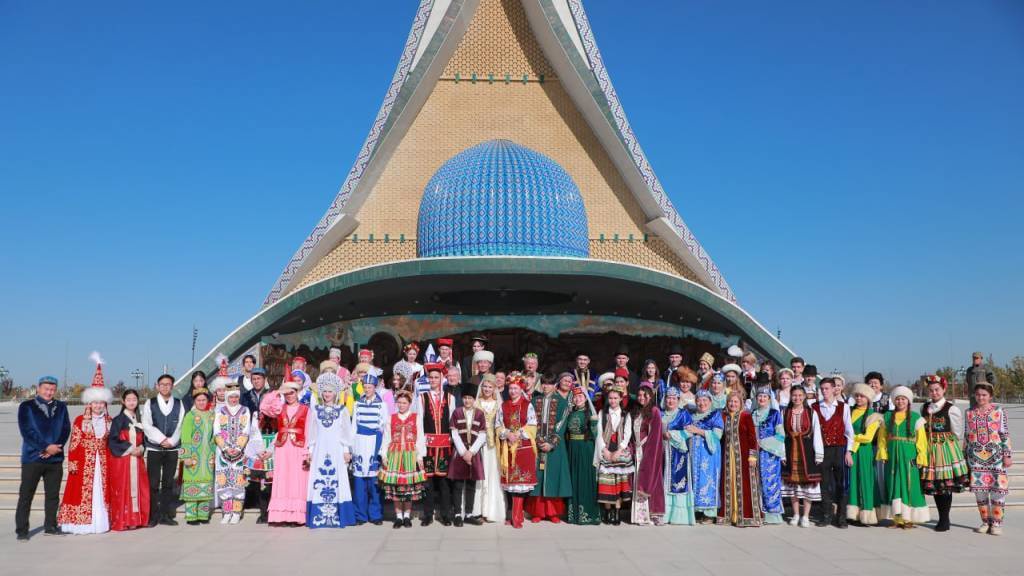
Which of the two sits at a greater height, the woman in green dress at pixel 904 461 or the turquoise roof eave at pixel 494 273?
the turquoise roof eave at pixel 494 273

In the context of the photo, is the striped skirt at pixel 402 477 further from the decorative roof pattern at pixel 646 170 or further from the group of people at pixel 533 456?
the decorative roof pattern at pixel 646 170

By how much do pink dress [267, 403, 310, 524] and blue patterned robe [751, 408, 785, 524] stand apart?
463 cm

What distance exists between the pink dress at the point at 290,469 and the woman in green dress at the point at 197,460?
A: 0.67 m

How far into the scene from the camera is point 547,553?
6.37 metres

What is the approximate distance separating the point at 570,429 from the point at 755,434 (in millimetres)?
1887

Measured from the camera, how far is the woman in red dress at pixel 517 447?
7543 millimetres

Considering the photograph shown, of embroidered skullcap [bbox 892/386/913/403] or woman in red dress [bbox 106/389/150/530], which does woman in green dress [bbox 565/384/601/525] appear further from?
woman in red dress [bbox 106/389/150/530]

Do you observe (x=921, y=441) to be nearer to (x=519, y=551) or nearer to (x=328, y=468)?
(x=519, y=551)

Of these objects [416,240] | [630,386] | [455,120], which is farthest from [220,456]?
[455,120]

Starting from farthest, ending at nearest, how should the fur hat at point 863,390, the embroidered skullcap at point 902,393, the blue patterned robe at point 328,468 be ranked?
the fur hat at point 863,390, the embroidered skullcap at point 902,393, the blue patterned robe at point 328,468

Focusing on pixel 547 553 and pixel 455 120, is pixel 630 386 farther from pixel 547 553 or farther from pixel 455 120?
pixel 455 120

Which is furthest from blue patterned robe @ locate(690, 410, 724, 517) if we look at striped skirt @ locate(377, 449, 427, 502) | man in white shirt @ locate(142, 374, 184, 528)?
man in white shirt @ locate(142, 374, 184, 528)

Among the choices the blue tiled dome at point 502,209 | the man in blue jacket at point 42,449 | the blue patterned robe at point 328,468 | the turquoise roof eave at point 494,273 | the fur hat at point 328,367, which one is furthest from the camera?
the blue tiled dome at point 502,209

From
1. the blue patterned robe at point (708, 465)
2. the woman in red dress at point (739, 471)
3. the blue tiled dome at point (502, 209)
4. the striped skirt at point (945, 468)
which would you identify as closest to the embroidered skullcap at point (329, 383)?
the blue patterned robe at point (708, 465)
